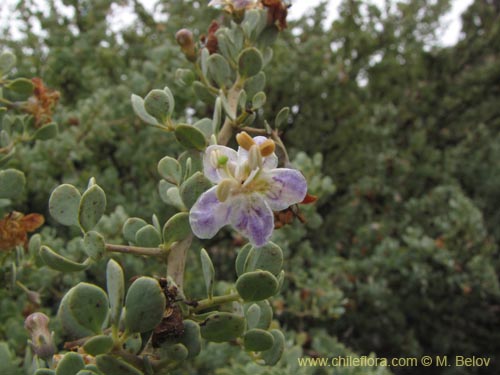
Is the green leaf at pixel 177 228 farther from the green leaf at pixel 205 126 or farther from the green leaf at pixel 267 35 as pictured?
A: the green leaf at pixel 267 35

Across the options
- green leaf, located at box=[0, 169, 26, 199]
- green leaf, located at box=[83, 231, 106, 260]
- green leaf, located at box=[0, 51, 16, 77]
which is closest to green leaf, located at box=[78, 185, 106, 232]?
green leaf, located at box=[83, 231, 106, 260]

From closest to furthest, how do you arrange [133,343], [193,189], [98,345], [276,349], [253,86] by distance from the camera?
1. [98,345]
2. [193,189]
3. [276,349]
4. [253,86]
5. [133,343]

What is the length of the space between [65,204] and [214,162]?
16cm

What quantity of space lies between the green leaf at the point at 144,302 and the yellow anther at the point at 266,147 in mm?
167

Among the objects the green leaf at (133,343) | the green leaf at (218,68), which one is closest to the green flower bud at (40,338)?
the green leaf at (133,343)

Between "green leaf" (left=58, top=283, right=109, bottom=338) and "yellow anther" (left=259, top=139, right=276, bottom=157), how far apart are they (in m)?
0.20

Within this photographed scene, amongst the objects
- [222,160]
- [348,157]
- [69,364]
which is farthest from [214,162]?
[348,157]

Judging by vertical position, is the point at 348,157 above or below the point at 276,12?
below

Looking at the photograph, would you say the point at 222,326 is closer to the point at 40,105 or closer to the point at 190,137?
the point at 190,137

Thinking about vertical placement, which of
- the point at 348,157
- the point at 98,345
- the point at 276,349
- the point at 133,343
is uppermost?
the point at 98,345

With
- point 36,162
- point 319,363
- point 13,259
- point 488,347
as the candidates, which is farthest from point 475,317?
point 13,259

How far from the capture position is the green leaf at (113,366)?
1.42 feet

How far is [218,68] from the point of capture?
73 centimetres

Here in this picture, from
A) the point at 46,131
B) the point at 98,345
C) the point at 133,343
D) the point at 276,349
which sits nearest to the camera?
the point at 98,345
